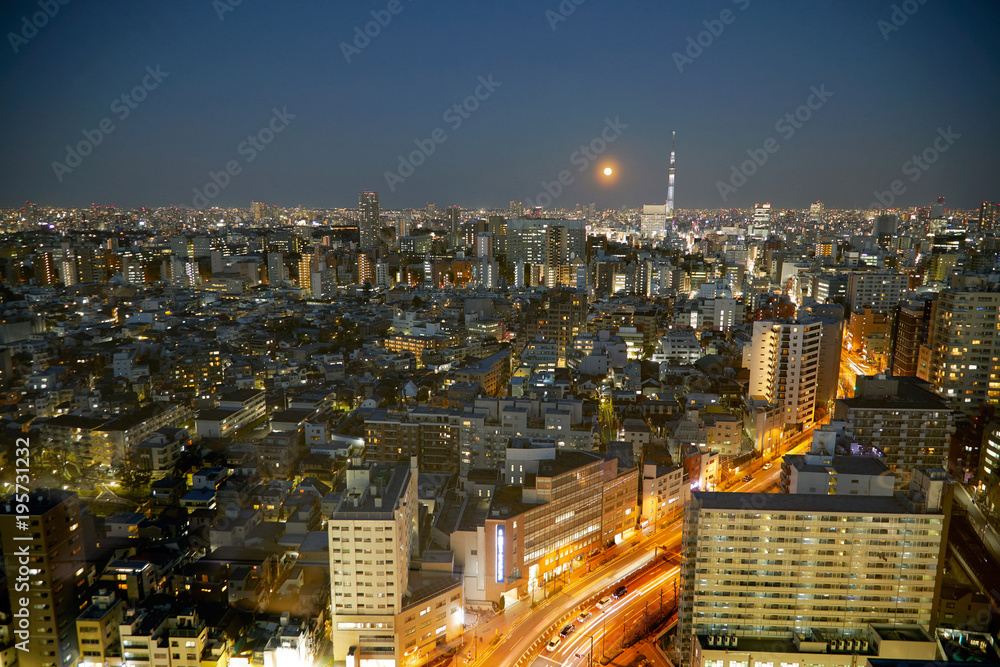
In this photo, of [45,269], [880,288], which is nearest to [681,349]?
[880,288]

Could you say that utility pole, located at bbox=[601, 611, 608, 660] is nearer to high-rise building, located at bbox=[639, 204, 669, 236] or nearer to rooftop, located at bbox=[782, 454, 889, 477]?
rooftop, located at bbox=[782, 454, 889, 477]

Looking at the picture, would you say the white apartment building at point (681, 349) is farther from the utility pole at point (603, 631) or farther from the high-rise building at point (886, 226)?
the high-rise building at point (886, 226)

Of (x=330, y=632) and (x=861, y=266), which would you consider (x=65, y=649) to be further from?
(x=861, y=266)

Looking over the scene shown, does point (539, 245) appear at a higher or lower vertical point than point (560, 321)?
higher

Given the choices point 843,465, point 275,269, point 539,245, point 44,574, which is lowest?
point 44,574

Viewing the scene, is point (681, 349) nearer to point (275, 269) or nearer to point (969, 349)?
point (969, 349)

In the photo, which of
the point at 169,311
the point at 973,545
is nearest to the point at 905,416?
the point at 973,545
